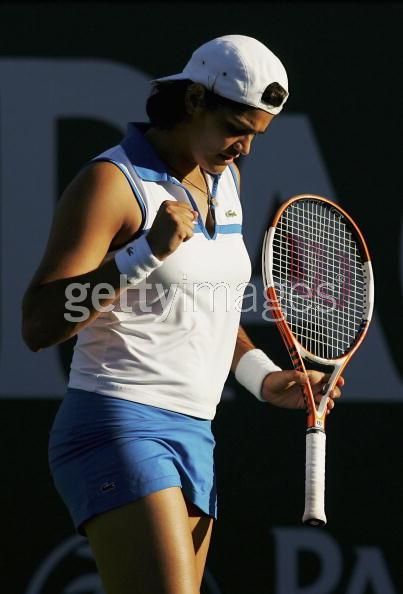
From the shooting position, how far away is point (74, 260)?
227 centimetres

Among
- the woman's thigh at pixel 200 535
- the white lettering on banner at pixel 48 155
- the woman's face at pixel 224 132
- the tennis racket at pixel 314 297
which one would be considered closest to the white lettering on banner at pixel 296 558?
the white lettering on banner at pixel 48 155

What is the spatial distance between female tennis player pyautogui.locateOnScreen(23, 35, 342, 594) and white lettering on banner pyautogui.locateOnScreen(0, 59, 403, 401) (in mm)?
1562

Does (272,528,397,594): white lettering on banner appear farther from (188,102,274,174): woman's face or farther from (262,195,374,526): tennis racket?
(188,102,274,174): woman's face

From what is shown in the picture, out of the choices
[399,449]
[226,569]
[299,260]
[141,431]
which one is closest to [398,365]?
[399,449]

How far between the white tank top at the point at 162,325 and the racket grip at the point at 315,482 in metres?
0.25

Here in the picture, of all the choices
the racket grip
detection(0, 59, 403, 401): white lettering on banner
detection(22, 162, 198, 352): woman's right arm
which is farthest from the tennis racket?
detection(0, 59, 403, 401): white lettering on banner

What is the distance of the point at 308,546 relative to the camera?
13.4 ft

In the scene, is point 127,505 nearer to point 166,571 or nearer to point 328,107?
point 166,571

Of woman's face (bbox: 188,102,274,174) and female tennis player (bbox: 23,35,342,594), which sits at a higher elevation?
woman's face (bbox: 188,102,274,174)

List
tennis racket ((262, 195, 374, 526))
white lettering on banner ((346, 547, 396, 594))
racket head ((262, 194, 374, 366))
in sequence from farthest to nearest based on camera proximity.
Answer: white lettering on banner ((346, 547, 396, 594)), racket head ((262, 194, 374, 366)), tennis racket ((262, 195, 374, 526))

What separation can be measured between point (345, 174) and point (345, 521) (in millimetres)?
1187

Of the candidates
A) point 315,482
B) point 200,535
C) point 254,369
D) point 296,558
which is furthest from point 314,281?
point 296,558

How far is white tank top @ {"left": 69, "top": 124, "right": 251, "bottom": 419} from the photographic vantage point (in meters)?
2.40

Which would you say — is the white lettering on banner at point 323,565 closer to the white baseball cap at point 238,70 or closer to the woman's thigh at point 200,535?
the woman's thigh at point 200,535
